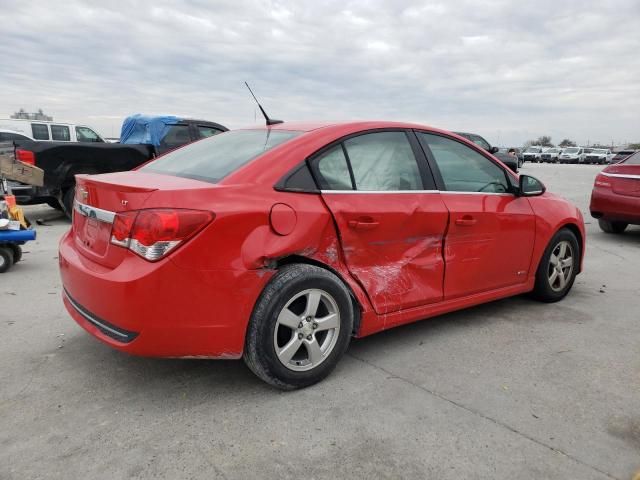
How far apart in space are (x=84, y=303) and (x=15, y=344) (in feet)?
3.71

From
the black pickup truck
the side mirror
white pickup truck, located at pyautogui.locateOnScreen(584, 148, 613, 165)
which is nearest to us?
the side mirror

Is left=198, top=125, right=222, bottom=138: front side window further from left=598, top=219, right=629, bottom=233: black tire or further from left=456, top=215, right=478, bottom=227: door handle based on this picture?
left=456, top=215, right=478, bottom=227: door handle

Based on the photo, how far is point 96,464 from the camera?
2320mm

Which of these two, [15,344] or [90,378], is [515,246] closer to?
[90,378]

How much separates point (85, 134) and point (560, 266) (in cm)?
1670

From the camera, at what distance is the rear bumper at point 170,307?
256 centimetres

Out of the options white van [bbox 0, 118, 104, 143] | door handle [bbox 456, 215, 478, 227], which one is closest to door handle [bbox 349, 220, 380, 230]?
door handle [bbox 456, 215, 478, 227]

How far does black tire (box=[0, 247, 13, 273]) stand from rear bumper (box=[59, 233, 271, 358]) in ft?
11.3

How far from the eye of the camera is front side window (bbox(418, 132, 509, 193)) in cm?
379

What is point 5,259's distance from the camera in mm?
5648

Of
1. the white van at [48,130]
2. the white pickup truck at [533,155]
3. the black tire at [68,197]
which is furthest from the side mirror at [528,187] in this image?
the white pickup truck at [533,155]

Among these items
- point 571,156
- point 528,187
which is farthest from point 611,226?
point 571,156

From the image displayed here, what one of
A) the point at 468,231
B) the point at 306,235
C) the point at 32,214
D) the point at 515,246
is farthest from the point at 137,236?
the point at 32,214

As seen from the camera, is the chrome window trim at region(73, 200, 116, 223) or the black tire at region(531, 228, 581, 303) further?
the black tire at region(531, 228, 581, 303)
